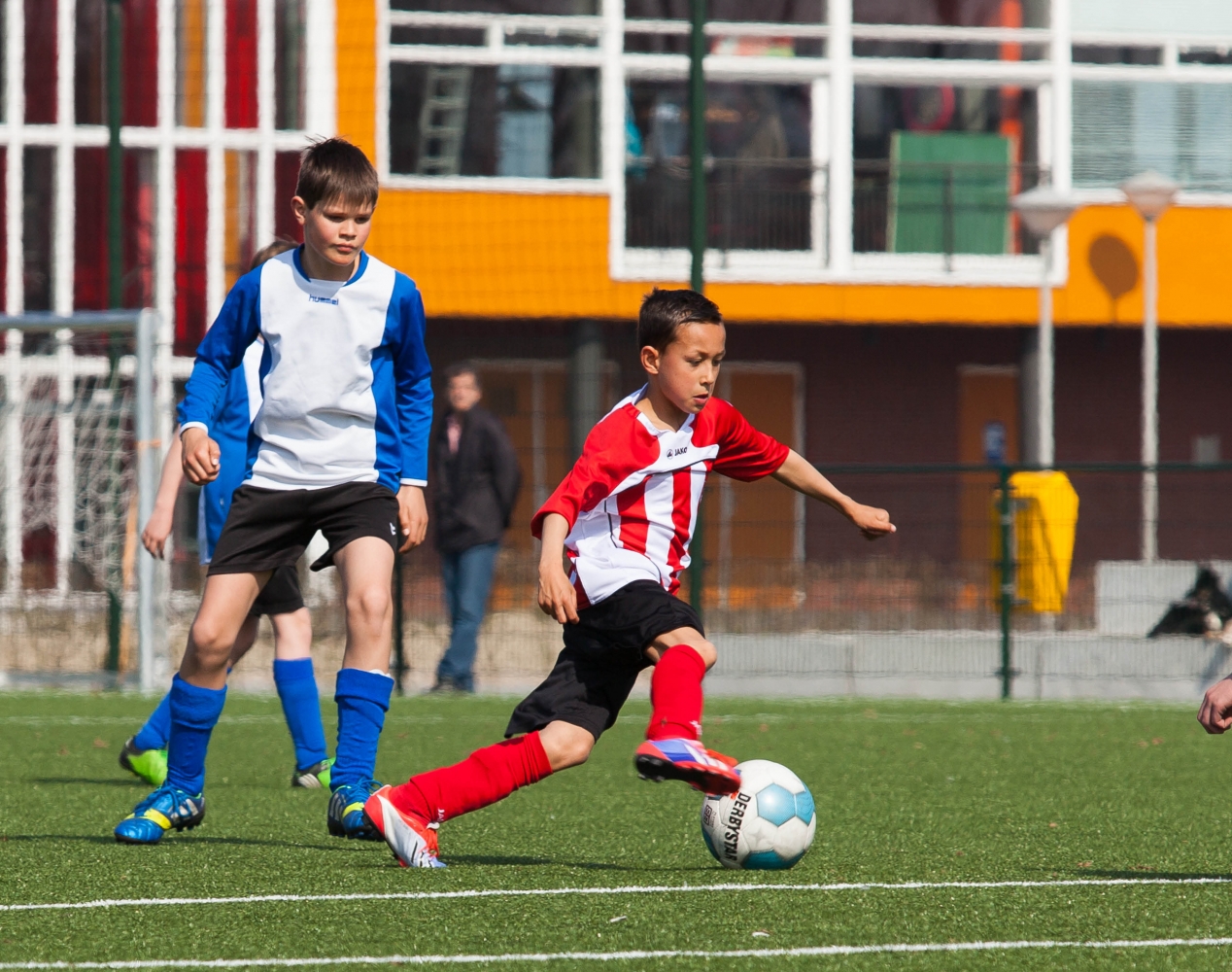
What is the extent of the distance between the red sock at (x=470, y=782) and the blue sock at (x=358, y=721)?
0.45 metres

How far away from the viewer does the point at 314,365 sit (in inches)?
207

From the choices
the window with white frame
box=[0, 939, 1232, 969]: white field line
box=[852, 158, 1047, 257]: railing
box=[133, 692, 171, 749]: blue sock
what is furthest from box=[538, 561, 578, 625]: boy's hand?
box=[852, 158, 1047, 257]: railing

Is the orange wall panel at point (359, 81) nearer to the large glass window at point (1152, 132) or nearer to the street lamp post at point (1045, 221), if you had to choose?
the street lamp post at point (1045, 221)

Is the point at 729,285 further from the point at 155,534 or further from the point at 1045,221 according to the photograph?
the point at 155,534

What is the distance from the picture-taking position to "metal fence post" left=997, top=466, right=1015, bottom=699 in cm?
1176

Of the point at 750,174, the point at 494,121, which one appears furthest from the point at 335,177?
the point at 750,174

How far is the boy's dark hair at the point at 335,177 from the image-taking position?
511 centimetres

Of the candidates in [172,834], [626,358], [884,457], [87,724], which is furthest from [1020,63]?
[172,834]

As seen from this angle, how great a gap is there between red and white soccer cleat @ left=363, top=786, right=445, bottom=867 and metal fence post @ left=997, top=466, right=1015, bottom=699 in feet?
24.6

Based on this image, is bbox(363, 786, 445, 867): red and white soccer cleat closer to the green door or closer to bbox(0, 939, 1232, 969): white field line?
bbox(0, 939, 1232, 969): white field line

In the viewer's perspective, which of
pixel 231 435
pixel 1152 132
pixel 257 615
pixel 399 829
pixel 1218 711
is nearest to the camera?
pixel 1218 711

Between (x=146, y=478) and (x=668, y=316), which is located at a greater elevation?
(x=668, y=316)

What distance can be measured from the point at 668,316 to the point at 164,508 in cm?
213

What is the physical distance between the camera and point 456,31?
805 inches
